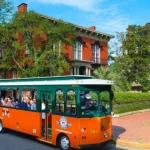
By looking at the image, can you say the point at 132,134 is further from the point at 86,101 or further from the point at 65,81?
the point at 65,81

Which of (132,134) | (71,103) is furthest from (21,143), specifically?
(132,134)

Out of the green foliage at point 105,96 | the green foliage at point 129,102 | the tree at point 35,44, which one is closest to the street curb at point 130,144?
the green foliage at point 105,96

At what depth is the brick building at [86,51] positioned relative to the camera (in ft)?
122

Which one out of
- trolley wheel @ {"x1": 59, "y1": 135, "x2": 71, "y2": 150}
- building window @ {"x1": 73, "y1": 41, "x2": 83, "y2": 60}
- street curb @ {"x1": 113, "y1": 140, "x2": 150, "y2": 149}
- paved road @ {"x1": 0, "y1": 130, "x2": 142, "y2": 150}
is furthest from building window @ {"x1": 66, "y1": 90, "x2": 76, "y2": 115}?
building window @ {"x1": 73, "y1": 41, "x2": 83, "y2": 60}

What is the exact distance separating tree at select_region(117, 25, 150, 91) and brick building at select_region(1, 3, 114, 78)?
220 inches

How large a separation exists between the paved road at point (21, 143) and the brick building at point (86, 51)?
2350cm

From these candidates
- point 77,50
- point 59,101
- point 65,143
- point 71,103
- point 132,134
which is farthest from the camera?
point 77,50

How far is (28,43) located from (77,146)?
2202 cm

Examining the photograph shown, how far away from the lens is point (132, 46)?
34469 mm

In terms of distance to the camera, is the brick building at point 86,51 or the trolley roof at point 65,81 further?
the brick building at point 86,51

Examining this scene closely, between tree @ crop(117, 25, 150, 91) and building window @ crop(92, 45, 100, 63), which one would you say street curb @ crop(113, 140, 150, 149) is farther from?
building window @ crop(92, 45, 100, 63)

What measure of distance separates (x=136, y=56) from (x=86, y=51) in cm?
832

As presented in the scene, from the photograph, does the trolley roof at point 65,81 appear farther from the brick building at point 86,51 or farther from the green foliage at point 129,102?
the brick building at point 86,51

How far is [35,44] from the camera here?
30.4 m
